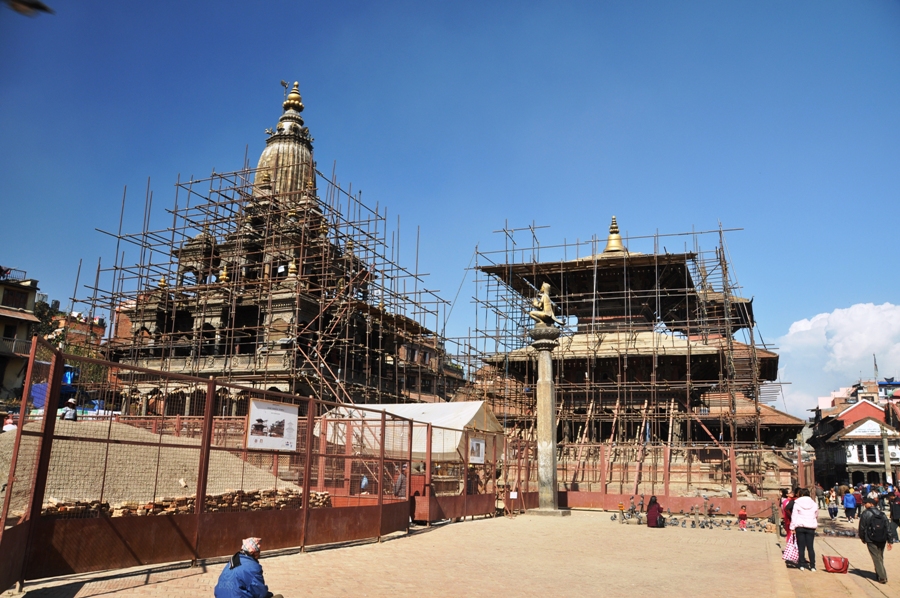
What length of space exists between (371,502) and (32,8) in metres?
15.0

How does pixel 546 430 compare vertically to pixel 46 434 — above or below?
above

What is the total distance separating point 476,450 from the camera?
2345 centimetres

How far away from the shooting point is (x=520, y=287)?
42500 mm

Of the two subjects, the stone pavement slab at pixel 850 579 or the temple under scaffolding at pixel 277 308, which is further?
the temple under scaffolding at pixel 277 308

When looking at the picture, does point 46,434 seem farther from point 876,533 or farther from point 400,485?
point 876,533

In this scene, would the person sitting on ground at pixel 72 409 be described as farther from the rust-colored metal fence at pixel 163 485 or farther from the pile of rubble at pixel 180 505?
the pile of rubble at pixel 180 505

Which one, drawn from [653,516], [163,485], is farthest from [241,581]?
[653,516]

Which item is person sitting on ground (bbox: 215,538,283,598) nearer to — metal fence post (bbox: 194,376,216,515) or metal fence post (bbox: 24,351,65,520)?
metal fence post (bbox: 24,351,65,520)

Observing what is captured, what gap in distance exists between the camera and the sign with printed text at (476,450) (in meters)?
23.0

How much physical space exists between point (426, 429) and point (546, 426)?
5883 mm

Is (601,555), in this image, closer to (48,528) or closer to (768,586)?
(768,586)

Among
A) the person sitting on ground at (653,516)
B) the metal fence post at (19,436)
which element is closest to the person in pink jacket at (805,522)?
the person sitting on ground at (653,516)

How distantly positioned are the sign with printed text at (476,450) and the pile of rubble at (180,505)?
754cm

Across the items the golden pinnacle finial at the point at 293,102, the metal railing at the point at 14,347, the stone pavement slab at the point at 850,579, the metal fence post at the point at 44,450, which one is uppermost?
the golden pinnacle finial at the point at 293,102
